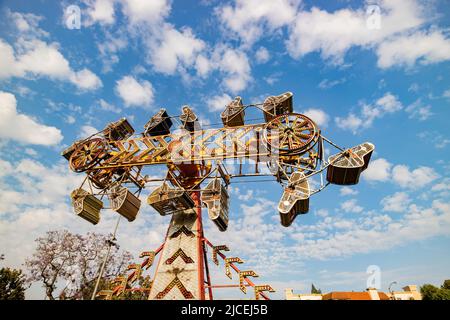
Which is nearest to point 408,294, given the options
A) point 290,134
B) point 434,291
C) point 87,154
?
point 434,291

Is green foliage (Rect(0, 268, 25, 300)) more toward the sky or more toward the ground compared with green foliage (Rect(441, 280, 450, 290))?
more toward the ground

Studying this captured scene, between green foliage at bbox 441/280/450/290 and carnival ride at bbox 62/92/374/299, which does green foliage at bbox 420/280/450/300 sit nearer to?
green foliage at bbox 441/280/450/290

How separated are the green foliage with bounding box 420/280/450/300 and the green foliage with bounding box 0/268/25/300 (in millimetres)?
42479

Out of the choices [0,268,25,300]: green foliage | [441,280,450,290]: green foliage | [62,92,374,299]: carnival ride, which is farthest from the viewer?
[441,280,450,290]: green foliage

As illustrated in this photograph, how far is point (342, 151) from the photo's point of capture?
1054cm

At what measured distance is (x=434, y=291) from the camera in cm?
3170

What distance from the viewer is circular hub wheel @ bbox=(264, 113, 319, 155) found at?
434 inches

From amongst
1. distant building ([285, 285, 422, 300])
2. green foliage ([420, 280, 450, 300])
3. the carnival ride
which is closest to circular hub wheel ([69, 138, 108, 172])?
the carnival ride

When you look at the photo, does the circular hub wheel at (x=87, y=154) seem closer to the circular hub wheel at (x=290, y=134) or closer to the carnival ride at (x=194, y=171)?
the carnival ride at (x=194, y=171)

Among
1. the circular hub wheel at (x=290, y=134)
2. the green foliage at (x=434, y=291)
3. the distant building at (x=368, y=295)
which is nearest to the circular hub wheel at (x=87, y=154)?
the circular hub wheel at (x=290, y=134)

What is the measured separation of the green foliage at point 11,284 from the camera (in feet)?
87.9
